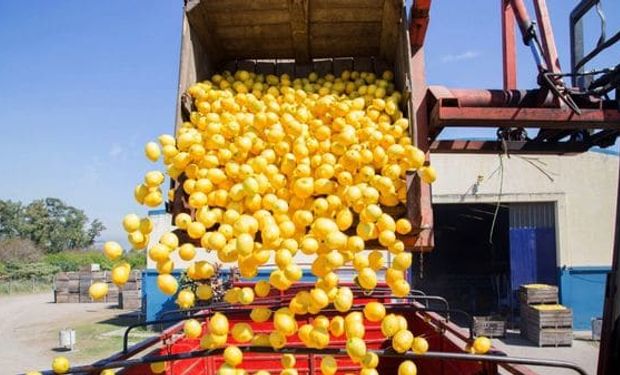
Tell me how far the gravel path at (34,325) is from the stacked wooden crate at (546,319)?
511 inches

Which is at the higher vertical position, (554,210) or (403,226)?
(554,210)

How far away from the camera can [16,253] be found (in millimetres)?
48844

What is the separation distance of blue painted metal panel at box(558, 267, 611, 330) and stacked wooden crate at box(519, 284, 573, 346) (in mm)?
1454

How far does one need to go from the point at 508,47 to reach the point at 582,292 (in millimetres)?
12617

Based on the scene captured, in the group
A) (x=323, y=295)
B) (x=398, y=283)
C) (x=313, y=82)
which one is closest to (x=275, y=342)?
(x=323, y=295)

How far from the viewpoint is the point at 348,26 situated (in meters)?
4.54

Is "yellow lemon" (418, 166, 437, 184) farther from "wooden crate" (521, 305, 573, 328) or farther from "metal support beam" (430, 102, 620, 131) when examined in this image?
"wooden crate" (521, 305, 573, 328)

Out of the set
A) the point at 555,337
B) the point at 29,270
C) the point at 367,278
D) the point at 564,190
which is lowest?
the point at 29,270

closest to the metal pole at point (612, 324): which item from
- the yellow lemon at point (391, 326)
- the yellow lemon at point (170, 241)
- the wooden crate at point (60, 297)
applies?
the yellow lemon at point (391, 326)

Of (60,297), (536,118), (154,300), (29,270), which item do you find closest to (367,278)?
(536,118)

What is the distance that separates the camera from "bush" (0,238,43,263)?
47.8 meters

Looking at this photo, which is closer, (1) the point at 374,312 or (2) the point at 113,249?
(1) the point at 374,312

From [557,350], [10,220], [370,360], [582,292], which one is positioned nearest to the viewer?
[370,360]

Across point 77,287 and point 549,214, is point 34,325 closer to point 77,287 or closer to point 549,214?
point 77,287
